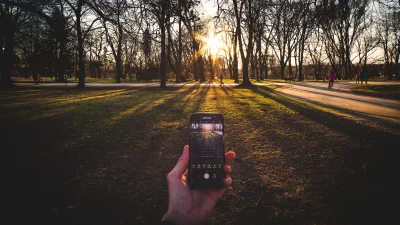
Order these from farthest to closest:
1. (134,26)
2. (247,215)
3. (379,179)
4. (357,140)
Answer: (134,26), (357,140), (379,179), (247,215)

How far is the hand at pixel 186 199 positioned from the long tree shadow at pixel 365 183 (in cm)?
201

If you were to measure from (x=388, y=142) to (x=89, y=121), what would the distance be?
926cm

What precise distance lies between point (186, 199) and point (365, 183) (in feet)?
11.3

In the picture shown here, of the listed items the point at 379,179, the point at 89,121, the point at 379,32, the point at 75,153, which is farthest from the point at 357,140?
the point at 379,32

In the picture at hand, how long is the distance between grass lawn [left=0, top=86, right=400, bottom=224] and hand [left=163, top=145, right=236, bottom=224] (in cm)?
99

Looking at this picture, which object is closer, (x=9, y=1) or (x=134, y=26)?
(x=9, y=1)

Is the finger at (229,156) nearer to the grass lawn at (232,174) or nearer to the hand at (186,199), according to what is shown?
the hand at (186,199)

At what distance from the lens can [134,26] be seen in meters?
11.3

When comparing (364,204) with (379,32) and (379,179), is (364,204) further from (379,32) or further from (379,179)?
(379,32)

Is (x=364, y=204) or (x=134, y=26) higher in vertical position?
(x=134, y=26)

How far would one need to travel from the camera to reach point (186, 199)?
2156mm

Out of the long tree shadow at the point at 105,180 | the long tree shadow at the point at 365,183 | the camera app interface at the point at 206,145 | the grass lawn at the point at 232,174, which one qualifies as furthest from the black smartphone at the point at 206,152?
the long tree shadow at the point at 365,183

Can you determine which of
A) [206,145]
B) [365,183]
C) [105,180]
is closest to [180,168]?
[206,145]

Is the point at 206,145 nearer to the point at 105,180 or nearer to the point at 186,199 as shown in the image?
the point at 186,199
